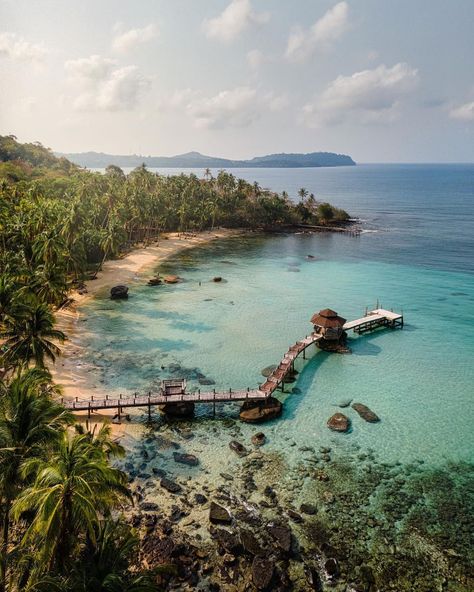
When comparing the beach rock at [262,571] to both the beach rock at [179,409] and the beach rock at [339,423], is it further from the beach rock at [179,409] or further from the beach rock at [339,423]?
the beach rock at [179,409]

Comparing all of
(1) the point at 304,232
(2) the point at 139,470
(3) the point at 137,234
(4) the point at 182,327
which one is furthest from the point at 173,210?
(2) the point at 139,470

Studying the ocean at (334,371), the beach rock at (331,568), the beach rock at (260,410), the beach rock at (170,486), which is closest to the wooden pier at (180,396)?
the beach rock at (260,410)

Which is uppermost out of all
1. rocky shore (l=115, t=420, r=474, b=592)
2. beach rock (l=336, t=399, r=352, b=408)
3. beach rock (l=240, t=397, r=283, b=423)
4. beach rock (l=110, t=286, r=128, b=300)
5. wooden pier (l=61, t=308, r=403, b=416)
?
beach rock (l=110, t=286, r=128, b=300)

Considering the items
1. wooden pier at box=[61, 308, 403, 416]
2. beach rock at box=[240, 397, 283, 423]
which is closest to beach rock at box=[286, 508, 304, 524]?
beach rock at box=[240, 397, 283, 423]

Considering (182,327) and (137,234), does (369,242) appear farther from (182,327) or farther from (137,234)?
(182,327)

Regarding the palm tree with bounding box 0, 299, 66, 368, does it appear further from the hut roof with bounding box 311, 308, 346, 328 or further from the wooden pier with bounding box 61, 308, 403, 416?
the hut roof with bounding box 311, 308, 346, 328

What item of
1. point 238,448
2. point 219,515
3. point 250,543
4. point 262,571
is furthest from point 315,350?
point 262,571
